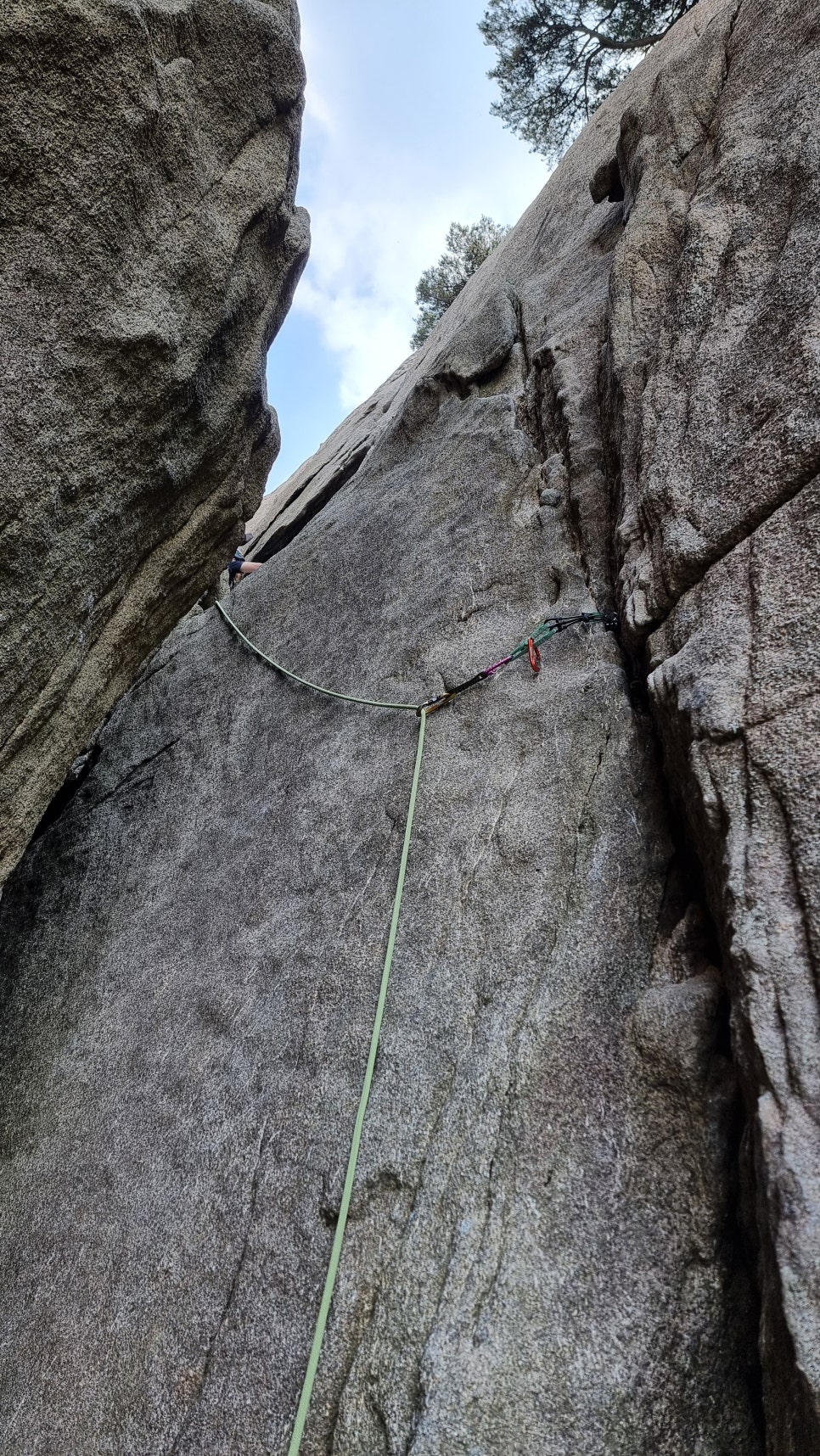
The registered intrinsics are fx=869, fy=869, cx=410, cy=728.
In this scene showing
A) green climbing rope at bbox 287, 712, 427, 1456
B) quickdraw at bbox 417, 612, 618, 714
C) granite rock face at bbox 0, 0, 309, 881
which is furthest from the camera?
quickdraw at bbox 417, 612, 618, 714

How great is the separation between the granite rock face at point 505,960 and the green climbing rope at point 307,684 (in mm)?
71

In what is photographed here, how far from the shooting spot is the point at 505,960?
11.6 feet

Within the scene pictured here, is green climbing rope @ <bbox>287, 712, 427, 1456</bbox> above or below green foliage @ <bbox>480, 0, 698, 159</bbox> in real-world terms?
below

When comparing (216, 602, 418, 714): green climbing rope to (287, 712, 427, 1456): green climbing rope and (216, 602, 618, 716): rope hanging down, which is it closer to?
(216, 602, 618, 716): rope hanging down

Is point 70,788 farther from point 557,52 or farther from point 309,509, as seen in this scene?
point 557,52

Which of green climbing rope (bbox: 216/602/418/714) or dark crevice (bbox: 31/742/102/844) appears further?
dark crevice (bbox: 31/742/102/844)

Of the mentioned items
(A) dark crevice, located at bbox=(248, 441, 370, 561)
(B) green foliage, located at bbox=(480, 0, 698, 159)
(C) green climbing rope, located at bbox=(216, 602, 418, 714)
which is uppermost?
(B) green foliage, located at bbox=(480, 0, 698, 159)

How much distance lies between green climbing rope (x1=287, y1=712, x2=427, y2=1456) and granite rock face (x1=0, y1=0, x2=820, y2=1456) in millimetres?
71

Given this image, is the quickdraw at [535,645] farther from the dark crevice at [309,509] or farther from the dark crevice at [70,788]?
the dark crevice at [309,509]

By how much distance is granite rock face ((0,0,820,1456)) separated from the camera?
2633 millimetres

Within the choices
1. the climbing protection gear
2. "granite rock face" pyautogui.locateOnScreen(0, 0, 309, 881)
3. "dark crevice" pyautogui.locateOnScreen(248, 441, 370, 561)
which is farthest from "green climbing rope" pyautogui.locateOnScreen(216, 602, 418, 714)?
"dark crevice" pyautogui.locateOnScreen(248, 441, 370, 561)

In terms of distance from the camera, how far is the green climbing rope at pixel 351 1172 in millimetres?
2629

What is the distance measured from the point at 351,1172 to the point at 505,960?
98 centimetres

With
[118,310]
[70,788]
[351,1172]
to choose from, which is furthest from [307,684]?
[351,1172]
